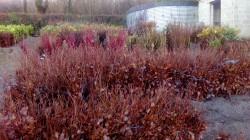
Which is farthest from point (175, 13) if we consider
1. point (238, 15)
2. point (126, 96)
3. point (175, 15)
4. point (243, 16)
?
point (126, 96)

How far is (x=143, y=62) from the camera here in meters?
3.91

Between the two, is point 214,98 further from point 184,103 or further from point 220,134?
point 184,103

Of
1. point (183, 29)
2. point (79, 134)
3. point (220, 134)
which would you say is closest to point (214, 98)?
point (220, 134)

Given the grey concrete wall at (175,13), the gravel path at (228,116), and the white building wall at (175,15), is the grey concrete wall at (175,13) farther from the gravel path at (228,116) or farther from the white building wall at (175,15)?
the gravel path at (228,116)

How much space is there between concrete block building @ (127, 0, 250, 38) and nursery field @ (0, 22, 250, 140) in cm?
590

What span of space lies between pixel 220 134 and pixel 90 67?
179 cm

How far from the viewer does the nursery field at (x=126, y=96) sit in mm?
2314

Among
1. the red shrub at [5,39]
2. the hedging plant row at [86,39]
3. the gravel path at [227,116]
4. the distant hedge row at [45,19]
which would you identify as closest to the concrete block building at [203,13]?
the distant hedge row at [45,19]

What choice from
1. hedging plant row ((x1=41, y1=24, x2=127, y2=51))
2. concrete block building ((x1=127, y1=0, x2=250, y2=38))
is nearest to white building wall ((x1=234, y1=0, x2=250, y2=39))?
concrete block building ((x1=127, y1=0, x2=250, y2=38))

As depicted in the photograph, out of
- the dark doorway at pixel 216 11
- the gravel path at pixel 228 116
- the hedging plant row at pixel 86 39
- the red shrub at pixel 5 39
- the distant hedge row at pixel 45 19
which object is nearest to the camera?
the gravel path at pixel 228 116

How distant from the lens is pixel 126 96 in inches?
117

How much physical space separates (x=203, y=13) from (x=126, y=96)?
1136 centimetres

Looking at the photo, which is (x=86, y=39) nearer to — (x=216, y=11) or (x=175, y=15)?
(x=216, y=11)

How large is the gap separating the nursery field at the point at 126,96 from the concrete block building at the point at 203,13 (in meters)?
5.90
